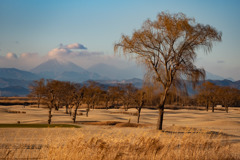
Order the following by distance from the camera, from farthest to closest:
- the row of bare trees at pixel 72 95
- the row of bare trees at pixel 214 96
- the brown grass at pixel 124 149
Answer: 1. the row of bare trees at pixel 214 96
2. the row of bare trees at pixel 72 95
3. the brown grass at pixel 124 149

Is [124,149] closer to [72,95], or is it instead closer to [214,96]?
[72,95]

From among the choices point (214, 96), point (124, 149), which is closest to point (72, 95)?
point (124, 149)

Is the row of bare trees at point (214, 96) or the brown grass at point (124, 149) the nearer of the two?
the brown grass at point (124, 149)

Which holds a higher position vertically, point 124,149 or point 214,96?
point 214,96

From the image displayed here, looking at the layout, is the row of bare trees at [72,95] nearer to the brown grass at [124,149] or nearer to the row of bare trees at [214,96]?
the brown grass at [124,149]

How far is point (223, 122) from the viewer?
39.1 metres

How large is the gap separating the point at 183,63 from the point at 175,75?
3.71 ft

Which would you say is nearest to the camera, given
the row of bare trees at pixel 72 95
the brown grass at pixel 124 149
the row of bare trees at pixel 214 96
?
the brown grass at pixel 124 149

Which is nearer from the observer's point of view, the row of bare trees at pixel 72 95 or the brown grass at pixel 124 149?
the brown grass at pixel 124 149

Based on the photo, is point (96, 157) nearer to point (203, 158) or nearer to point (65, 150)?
point (65, 150)

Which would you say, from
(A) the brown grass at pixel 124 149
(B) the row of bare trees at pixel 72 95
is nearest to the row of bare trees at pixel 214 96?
(B) the row of bare trees at pixel 72 95

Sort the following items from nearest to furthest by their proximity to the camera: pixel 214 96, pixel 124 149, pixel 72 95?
1. pixel 124 149
2. pixel 72 95
3. pixel 214 96

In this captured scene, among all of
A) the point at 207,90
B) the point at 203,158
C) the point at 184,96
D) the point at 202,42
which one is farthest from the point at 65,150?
the point at 207,90

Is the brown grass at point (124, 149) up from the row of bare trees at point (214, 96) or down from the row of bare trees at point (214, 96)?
down
